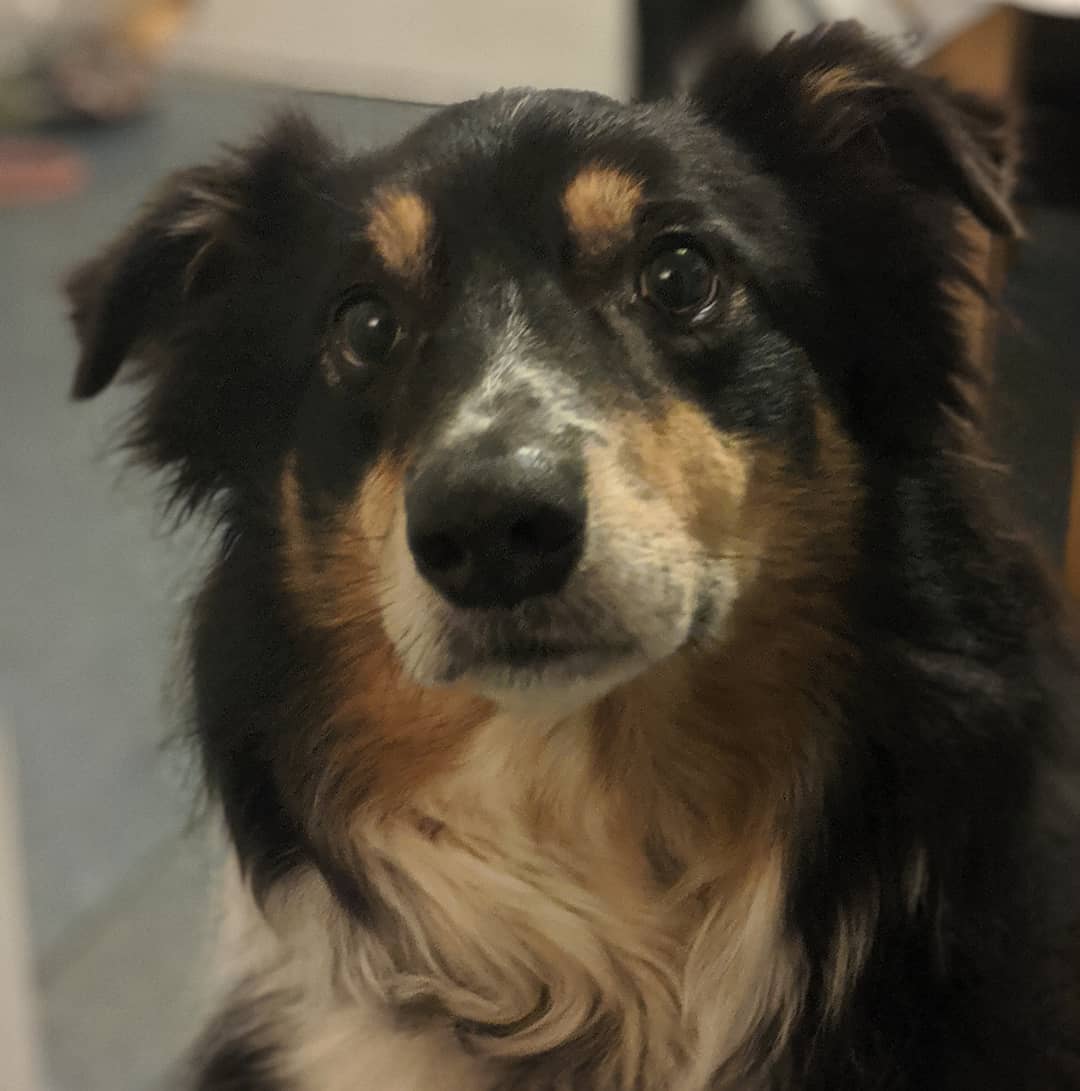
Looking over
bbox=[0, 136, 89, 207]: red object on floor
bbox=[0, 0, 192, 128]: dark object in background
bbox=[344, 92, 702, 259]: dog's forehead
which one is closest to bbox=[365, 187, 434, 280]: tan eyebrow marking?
bbox=[344, 92, 702, 259]: dog's forehead

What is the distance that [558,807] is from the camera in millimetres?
949

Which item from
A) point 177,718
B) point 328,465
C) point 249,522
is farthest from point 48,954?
point 328,465

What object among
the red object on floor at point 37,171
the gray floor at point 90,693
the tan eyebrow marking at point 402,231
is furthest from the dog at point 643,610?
the red object on floor at point 37,171

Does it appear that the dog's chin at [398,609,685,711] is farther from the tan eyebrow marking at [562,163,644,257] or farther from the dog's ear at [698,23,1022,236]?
the dog's ear at [698,23,1022,236]

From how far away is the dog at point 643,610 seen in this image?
0.82 meters

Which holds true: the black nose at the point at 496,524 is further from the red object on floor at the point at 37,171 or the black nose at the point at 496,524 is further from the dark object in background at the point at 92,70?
the red object on floor at the point at 37,171

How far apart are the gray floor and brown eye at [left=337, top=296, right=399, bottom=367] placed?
0.42 metres

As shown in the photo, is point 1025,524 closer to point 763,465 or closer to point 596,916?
point 763,465

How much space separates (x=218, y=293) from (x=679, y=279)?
1.26ft

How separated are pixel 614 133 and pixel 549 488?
27cm

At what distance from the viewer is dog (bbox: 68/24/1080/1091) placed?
2.69 feet

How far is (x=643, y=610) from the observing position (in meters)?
0.77

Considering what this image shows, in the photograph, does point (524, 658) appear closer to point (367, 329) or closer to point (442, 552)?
point (442, 552)

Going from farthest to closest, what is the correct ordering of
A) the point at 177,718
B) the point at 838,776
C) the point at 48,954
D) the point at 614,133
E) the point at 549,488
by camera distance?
the point at 48,954 < the point at 177,718 < the point at 838,776 < the point at 614,133 < the point at 549,488
